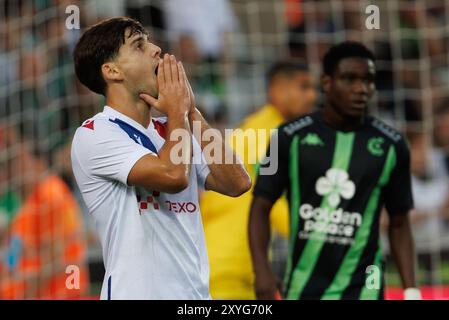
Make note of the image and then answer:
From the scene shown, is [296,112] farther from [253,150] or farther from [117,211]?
[117,211]

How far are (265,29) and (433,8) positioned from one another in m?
1.63

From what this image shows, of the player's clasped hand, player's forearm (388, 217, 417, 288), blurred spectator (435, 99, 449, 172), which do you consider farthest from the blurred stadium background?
the player's clasped hand

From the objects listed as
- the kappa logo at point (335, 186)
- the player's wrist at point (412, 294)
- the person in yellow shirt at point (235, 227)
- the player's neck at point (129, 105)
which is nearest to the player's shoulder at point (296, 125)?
the kappa logo at point (335, 186)

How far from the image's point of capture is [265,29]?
1114cm

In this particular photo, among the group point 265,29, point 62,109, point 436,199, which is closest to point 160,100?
point 62,109

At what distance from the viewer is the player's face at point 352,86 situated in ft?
19.8

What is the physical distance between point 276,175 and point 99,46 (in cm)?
190

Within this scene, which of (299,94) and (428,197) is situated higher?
(299,94)

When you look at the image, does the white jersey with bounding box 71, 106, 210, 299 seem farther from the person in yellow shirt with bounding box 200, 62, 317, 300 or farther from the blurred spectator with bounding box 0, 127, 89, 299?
the blurred spectator with bounding box 0, 127, 89, 299

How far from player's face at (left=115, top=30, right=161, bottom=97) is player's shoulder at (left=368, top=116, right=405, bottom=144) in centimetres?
208

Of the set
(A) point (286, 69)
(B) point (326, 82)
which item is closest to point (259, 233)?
(B) point (326, 82)

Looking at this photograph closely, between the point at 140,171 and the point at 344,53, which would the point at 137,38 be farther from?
the point at 344,53

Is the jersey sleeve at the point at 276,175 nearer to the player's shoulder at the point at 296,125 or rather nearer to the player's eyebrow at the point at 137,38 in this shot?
the player's shoulder at the point at 296,125

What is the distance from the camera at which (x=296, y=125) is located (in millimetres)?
6074
